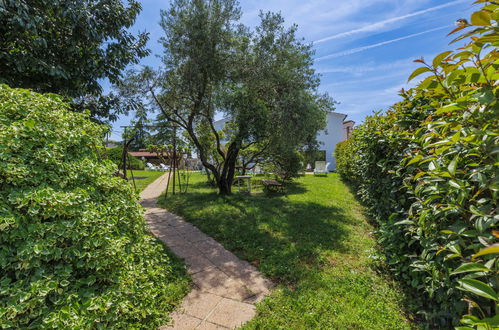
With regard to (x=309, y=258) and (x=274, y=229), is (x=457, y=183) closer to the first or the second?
(x=309, y=258)

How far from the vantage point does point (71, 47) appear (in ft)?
13.2

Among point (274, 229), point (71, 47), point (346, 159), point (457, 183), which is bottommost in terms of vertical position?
point (274, 229)

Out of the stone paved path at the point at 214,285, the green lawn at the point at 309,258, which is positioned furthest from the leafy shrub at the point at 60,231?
the green lawn at the point at 309,258

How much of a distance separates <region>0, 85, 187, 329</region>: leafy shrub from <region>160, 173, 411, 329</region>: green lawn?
4.39 ft

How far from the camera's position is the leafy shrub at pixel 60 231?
1.42 meters

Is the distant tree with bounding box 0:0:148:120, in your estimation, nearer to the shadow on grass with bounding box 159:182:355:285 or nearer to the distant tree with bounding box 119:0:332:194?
the distant tree with bounding box 119:0:332:194

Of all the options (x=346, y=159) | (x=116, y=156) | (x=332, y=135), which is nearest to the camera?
(x=346, y=159)

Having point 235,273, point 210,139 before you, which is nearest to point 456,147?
point 235,273

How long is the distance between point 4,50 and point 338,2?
243 inches

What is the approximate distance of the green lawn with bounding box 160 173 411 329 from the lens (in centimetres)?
230

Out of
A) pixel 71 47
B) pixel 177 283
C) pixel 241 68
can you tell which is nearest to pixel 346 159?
pixel 241 68

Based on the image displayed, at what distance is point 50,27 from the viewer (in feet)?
13.4

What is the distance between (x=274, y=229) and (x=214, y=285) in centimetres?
221

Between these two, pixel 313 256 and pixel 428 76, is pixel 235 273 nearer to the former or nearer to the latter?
pixel 313 256
